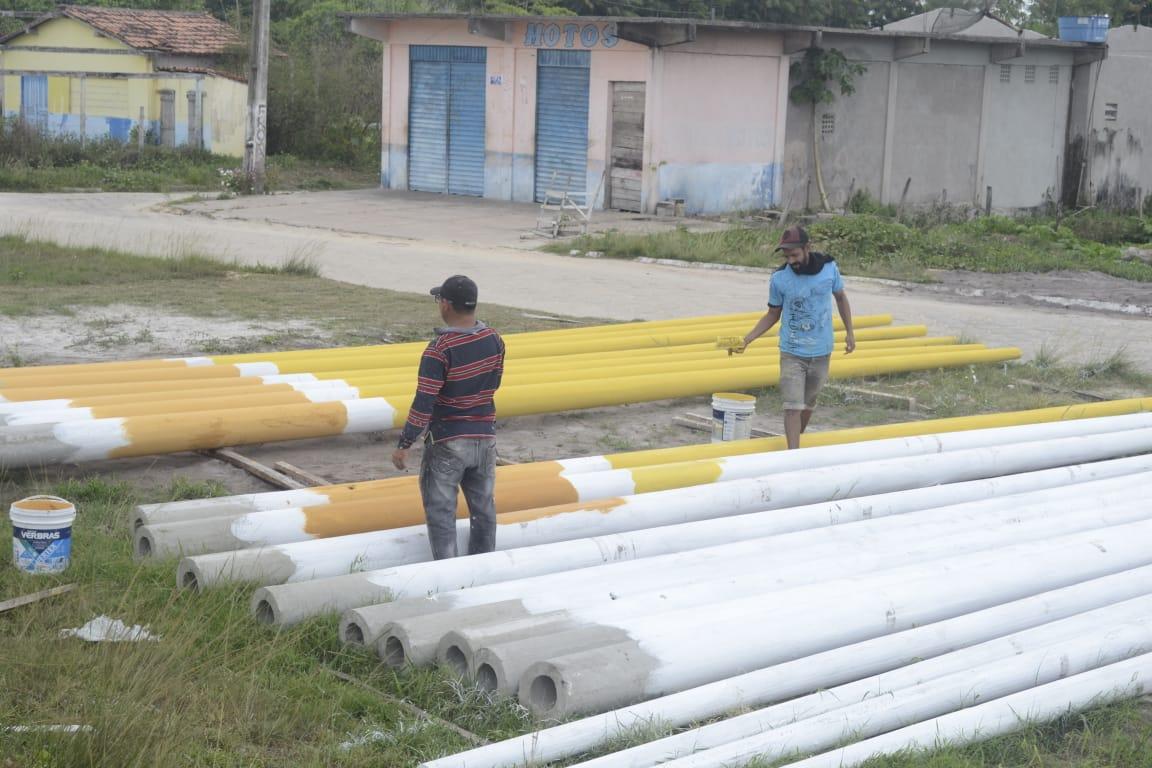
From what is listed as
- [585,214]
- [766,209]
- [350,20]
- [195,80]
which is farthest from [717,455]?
[195,80]

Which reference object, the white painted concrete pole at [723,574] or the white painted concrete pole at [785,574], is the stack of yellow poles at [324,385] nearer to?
the white painted concrete pole at [723,574]

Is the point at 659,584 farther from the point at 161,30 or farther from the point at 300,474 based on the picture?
the point at 161,30

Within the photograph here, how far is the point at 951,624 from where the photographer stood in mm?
5457

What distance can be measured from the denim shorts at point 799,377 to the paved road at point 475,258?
5317mm

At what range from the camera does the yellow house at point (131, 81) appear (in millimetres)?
32375

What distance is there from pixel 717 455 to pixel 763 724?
3.67 metres

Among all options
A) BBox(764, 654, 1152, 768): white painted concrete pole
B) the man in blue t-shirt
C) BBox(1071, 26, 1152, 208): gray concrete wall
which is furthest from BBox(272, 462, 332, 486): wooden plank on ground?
BBox(1071, 26, 1152, 208): gray concrete wall

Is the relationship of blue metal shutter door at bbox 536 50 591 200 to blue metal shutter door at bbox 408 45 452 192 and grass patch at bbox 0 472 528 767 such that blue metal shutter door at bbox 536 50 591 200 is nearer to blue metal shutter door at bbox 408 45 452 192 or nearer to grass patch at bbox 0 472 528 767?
blue metal shutter door at bbox 408 45 452 192

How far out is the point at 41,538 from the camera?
5.60 m

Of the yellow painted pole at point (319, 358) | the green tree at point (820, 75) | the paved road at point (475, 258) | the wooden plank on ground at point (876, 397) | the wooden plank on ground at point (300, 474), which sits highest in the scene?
the green tree at point (820, 75)

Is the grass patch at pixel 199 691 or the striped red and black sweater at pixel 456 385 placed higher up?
the striped red and black sweater at pixel 456 385

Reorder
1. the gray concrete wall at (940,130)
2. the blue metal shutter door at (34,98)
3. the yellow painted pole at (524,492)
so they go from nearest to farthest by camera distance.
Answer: the yellow painted pole at (524,492)
the gray concrete wall at (940,130)
the blue metal shutter door at (34,98)

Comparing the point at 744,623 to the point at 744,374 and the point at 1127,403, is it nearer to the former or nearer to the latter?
the point at 744,374

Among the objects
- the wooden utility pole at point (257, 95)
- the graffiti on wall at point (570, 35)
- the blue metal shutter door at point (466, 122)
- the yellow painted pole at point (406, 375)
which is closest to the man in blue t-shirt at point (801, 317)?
the yellow painted pole at point (406, 375)
